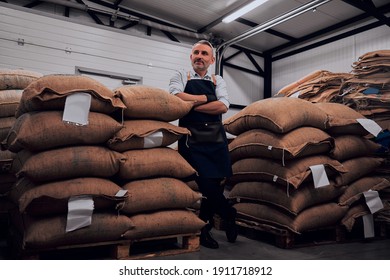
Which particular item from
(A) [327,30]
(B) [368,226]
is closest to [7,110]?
(B) [368,226]

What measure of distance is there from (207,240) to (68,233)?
1238 mm

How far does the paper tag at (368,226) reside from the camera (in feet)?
11.2

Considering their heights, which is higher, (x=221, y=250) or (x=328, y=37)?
(x=328, y=37)

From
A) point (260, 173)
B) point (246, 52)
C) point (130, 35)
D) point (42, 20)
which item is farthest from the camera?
point (246, 52)

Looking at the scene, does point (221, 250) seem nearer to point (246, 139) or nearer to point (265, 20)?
point (246, 139)

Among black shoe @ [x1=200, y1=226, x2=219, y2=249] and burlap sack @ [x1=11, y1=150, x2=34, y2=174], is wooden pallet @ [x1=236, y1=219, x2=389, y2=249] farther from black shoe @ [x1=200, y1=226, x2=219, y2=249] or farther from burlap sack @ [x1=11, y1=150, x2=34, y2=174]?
burlap sack @ [x1=11, y1=150, x2=34, y2=174]

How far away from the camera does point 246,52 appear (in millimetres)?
A: 10742

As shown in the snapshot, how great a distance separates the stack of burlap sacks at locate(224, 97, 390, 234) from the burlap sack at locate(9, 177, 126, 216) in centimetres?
148

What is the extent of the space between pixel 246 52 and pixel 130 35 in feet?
14.2

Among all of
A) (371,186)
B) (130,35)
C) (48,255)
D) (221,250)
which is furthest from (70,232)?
(130,35)

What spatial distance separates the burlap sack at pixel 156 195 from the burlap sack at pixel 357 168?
61.2 inches

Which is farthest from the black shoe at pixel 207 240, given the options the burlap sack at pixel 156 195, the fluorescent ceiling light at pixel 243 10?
the fluorescent ceiling light at pixel 243 10

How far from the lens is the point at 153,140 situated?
2.83m

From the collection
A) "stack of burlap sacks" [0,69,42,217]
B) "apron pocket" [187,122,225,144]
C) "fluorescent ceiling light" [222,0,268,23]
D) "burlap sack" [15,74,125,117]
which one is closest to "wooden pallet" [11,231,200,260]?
"stack of burlap sacks" [0,69,42,217]
